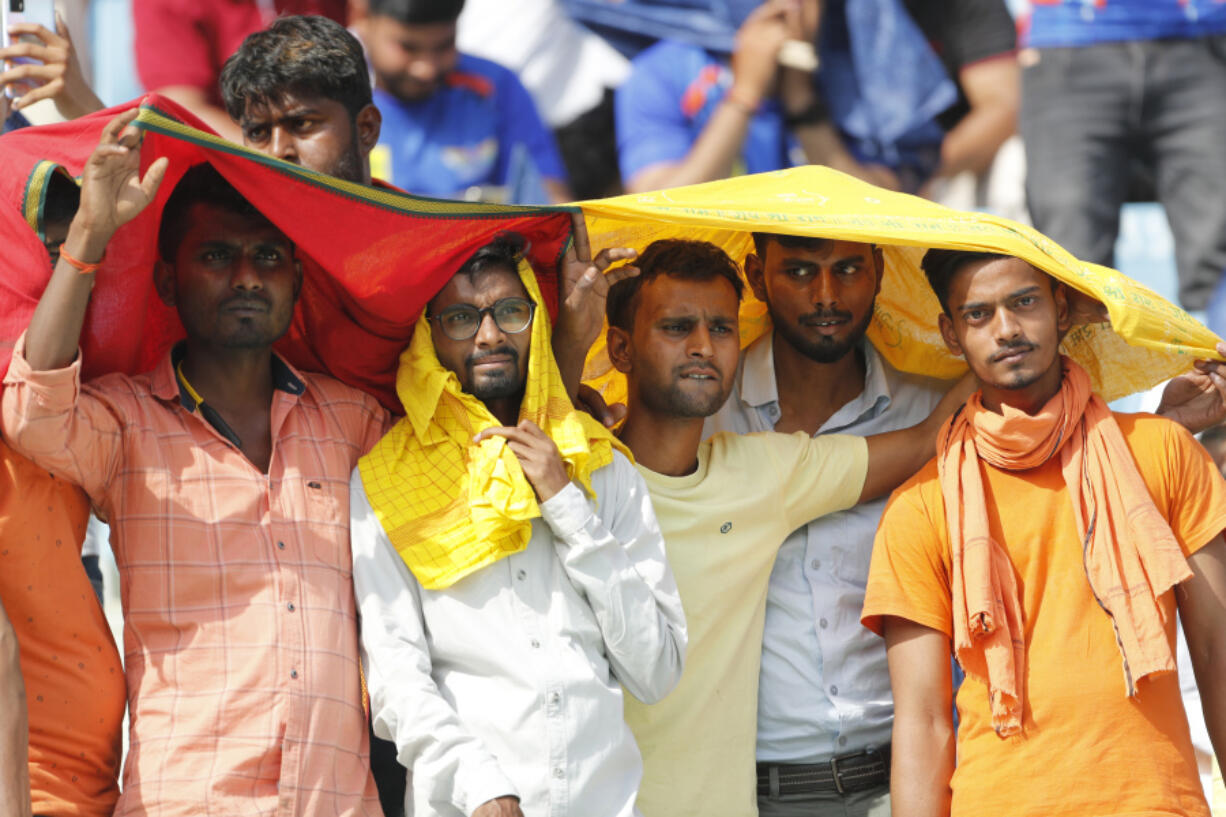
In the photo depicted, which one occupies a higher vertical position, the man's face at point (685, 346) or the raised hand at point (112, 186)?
the raised hand at point (112, 186)

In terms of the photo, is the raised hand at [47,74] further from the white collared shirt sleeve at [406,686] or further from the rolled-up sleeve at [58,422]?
the white collared shirt sleeve at [406,686]

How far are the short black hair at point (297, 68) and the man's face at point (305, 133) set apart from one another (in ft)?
0.07

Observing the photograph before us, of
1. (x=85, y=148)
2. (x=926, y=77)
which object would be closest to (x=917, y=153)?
(x=926, y=77)

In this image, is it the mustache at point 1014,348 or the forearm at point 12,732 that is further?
the mustache at point 1014,348

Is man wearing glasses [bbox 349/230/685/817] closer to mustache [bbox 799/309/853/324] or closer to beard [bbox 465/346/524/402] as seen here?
beard [bbox 465/346/524/402]

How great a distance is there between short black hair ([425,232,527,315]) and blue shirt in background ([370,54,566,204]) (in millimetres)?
3330

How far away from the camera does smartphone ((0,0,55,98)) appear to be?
3955mm

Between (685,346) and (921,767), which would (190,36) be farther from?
(921,767)

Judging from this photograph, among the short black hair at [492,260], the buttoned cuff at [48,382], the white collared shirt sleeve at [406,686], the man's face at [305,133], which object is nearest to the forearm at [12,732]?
the buttoned cuff at [48,382]

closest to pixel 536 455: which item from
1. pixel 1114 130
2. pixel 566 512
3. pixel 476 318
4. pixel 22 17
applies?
pixel 566 512

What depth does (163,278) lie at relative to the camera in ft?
11.0

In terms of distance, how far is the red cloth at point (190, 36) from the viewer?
256 inches

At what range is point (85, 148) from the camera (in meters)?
3.18

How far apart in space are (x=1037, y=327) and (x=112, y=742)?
2.41m
